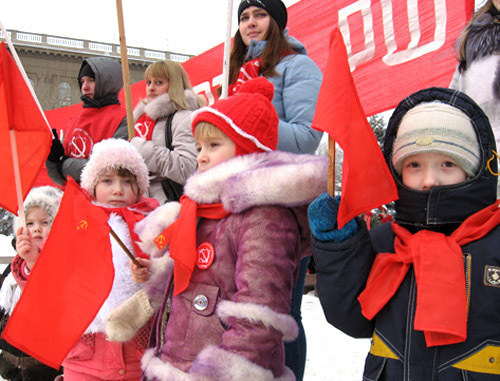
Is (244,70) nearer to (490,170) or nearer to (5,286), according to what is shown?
(490,170)

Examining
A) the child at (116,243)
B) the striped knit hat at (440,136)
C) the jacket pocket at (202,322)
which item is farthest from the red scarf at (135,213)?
the striped knit hat at (440,136)

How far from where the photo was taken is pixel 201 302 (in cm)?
158

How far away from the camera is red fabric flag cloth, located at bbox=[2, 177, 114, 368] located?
166 centimetres

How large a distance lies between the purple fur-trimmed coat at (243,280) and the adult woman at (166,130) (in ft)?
2.62

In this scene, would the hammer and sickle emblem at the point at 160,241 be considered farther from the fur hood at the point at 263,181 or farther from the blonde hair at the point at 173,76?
the blonde hair at the point at 173,76

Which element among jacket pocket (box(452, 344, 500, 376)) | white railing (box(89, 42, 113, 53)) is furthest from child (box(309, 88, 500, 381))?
white railing (box(89, 42, 113, 53))

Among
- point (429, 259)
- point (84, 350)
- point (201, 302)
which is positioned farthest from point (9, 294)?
point (429, 259)

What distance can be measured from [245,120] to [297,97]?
576 millimetres

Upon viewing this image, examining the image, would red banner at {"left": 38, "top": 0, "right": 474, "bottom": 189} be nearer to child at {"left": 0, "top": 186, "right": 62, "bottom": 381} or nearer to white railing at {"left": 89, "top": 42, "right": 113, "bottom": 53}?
child at {"left": 0, "top": 186, "right": 62, "bottom": 381}

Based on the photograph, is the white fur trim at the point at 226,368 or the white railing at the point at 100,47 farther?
the white railing at the point at 100,47

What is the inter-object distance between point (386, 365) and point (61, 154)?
2.34 meters

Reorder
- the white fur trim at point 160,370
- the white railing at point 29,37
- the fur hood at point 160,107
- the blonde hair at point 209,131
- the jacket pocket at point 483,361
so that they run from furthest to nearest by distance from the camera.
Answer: the white railing at point 29,37 < the fur hood at point 160,107 < the blonde hair at point 209,131 < the white fur trim at point 160,370 < the jacket pocket at point 483,361

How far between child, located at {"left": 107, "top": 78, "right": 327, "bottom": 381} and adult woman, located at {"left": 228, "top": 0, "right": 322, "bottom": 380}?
0.29 m

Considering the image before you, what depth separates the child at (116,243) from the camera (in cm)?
212
